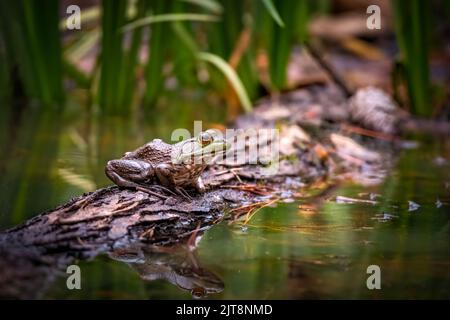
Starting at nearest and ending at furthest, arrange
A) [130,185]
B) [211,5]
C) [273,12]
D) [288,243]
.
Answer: [288,243]
[130,185]
[273,12]
[211,5]

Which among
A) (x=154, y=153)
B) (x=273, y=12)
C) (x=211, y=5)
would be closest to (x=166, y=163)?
(x=154, y=153)

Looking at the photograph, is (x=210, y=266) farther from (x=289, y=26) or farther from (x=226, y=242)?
(x=289, y=26)

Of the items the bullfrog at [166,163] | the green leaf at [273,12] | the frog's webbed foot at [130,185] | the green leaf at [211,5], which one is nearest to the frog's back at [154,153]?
the bullfrog at [166,163]

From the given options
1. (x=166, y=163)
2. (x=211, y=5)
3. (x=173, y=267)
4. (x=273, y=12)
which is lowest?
(x=173, y=267)

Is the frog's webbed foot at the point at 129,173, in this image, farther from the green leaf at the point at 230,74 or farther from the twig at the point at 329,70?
the twig at the point at 329,70

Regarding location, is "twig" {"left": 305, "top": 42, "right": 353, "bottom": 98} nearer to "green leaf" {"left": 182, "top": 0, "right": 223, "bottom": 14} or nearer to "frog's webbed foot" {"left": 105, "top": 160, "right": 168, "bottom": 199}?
"green leaf" {"left": 182, "top": 0, "right": 223, "bottom": 14}

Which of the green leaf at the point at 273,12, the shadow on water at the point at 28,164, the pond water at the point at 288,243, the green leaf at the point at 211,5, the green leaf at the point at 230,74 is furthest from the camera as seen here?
the green leaf at the point at 211,5

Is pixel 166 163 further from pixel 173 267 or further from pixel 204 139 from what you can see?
pixel 173 267
